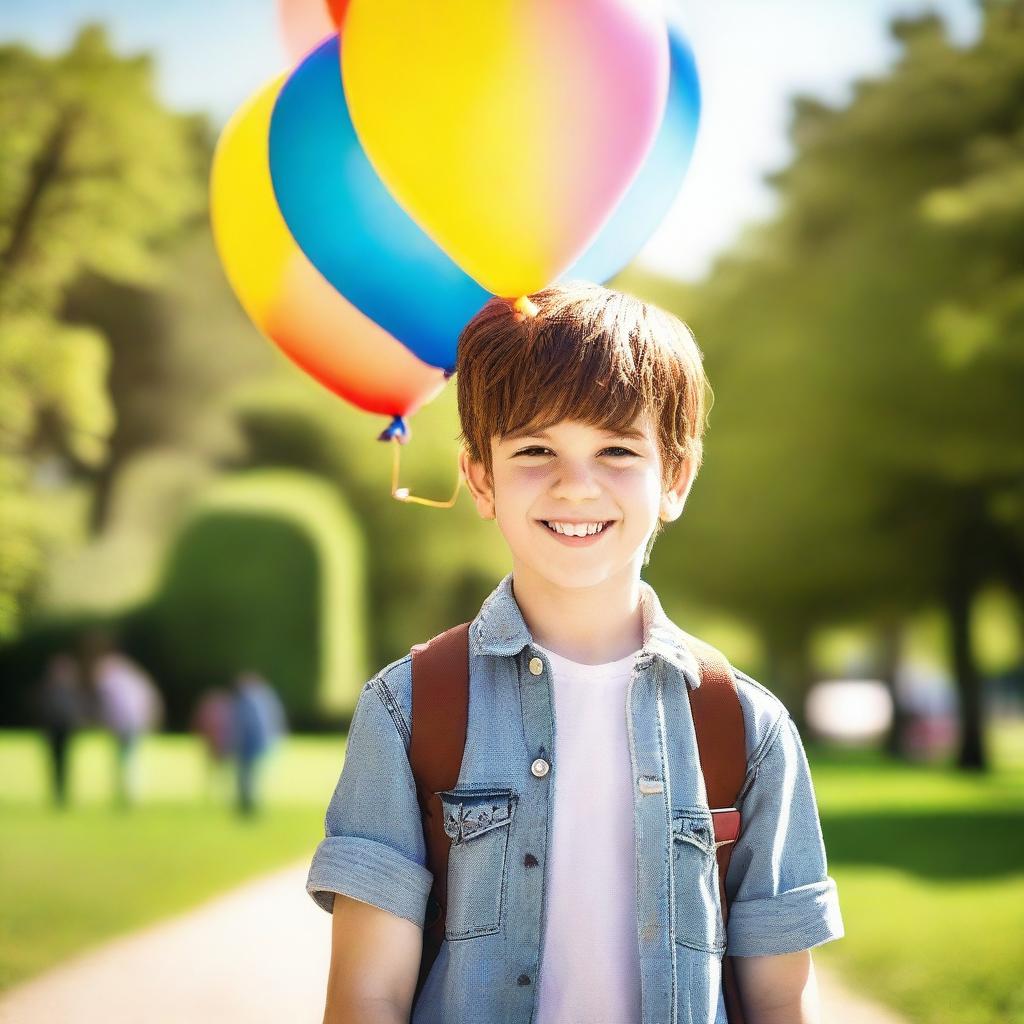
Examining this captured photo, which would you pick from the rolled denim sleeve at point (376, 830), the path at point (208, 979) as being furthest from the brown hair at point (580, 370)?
the path at point (208, 979)

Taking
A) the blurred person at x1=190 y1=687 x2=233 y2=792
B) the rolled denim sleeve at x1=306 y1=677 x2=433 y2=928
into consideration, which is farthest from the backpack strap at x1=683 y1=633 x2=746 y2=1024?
the blurred person at x1=190 y1=687 x2=233 y2=792

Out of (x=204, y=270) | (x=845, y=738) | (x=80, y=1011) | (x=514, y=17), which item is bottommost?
(x=80, y=1011)

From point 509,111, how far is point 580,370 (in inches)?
33.0

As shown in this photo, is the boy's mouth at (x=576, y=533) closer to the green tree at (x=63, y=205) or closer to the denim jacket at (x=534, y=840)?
the denim jacket at (x=534, y=840)

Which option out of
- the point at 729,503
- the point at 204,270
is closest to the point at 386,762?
the point at 729,503

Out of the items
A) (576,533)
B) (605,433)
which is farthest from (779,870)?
(605,433)

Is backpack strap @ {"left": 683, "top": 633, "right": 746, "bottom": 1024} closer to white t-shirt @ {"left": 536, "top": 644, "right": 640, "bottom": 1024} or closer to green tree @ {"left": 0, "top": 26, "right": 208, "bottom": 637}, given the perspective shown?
white t-shirt @ {"left": 536, "top": 644, "right": 640, "bottom": 1024}

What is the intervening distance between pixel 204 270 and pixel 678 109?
1957 centimetres

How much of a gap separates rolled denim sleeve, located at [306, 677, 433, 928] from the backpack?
0.03 m

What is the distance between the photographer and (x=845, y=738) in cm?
2867

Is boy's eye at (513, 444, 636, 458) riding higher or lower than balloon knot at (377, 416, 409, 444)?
lower

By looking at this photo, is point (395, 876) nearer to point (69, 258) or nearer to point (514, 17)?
point (514, 17)

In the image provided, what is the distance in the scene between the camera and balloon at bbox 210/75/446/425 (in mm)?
3232

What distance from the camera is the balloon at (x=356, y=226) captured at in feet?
9.95
